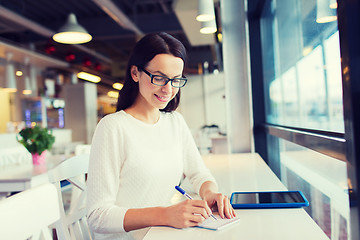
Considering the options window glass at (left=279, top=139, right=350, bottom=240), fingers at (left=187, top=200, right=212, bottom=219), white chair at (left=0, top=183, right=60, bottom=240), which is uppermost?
white chair at (left=0, top=183, right=60, bottom=240)

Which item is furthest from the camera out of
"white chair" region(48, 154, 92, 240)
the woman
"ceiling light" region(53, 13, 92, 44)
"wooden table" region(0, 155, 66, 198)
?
"ceiling light" region(53, 13, 92, 44)

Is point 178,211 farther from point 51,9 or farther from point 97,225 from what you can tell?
point 51,9

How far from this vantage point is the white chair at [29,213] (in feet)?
2.66

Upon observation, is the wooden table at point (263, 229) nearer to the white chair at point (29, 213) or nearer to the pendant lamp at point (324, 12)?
the white chair at point (29, 213)

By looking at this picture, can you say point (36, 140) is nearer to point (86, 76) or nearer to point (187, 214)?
point (187, 214)

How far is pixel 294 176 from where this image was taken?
2.33 m

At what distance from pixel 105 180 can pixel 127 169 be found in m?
0.13

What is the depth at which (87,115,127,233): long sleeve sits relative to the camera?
1136 millimetres

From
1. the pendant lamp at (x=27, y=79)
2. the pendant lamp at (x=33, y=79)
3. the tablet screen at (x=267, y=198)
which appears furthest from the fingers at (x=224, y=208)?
the pendant lamp at (x=33, y=79)

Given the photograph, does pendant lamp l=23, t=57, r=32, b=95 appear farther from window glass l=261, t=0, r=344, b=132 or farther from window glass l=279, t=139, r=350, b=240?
window glass l=279, t=139, r=350, b=240

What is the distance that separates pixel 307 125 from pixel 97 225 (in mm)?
1271

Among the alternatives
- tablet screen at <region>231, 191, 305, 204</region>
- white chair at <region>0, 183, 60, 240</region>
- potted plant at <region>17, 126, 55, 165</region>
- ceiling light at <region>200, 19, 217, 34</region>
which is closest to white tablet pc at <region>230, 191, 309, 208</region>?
tablet screen at <region>231, 191, 305, 204</region>

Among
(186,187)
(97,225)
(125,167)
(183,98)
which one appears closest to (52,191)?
(97,225)

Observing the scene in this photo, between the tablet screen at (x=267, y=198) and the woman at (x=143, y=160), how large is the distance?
0.11 m
